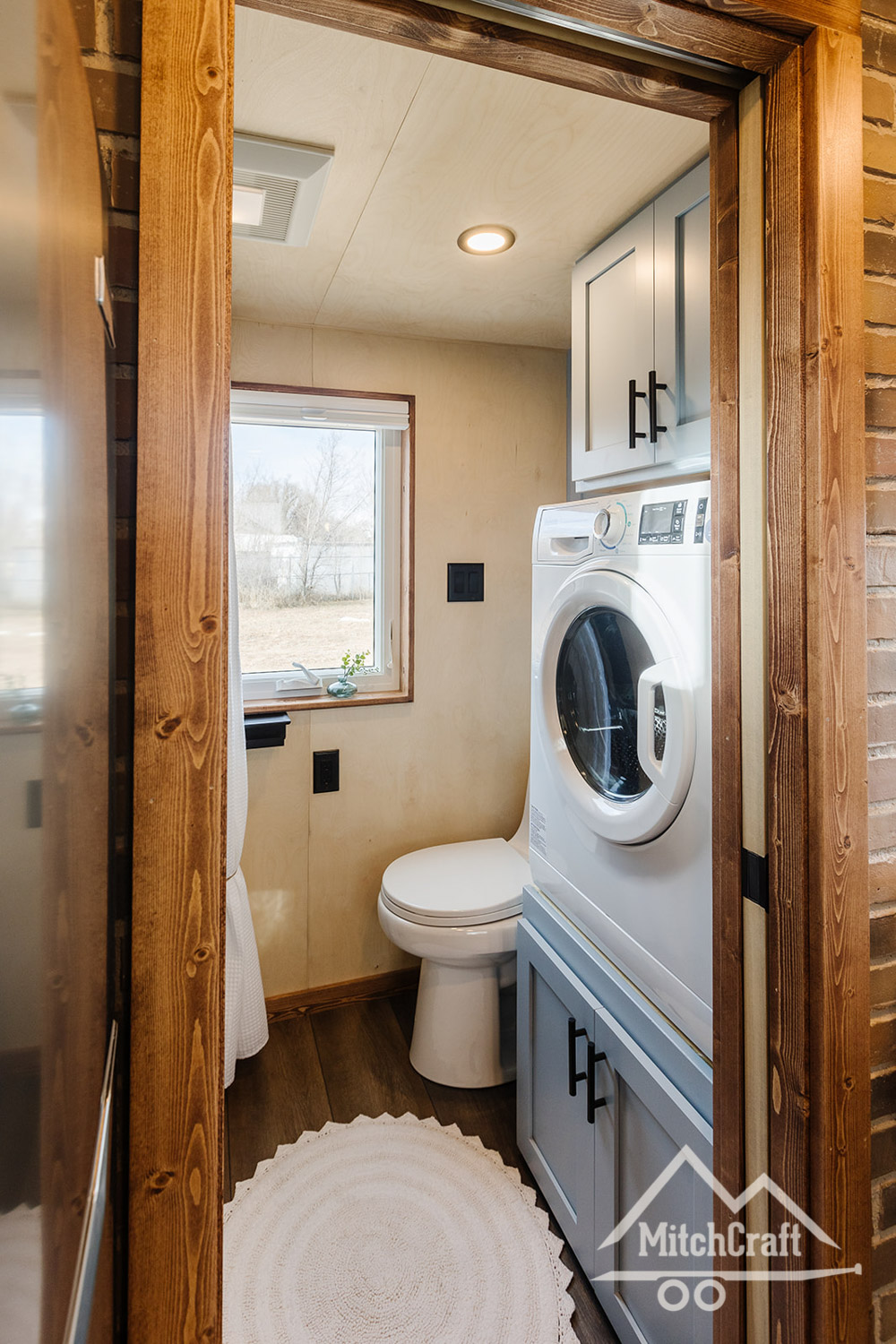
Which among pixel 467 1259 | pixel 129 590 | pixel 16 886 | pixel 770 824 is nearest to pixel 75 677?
pixel 16 886

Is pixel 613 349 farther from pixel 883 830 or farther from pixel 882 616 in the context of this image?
pixel 883 830

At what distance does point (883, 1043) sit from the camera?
1.00 meters

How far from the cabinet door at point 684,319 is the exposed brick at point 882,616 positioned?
0.49 m

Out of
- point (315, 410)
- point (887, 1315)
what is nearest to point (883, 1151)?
point (887, 1315)

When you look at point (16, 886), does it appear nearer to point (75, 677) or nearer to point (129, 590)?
point (75, 677)

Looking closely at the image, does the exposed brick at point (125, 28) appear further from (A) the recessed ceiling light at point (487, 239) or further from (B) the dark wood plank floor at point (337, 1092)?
(B) the dark wood plank floor at point (337, 1092)

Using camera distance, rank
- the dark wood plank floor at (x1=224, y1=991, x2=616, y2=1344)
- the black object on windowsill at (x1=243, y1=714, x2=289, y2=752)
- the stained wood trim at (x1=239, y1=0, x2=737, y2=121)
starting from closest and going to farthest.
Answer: the stained wood trim at (x1=239, y1=0, x2=737, y2=121) < the dark wood plank floor at (x1=224, y1=991, x2=616, y2=1344) < the black object on windowsill at (x1=243, y1=714, x2=289, y2=752)

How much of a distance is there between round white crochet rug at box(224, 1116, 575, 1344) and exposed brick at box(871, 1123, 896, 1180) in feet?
2.45

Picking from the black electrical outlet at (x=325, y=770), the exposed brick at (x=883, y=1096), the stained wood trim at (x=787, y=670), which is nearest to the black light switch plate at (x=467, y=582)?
the black electrical outlet at (x=325, y=770)

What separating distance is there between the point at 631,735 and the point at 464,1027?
1.08 m

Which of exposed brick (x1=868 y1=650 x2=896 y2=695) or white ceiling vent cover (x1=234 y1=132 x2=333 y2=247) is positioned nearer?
exposed brick (x1=868 y1=650 x2=896 y2=695)

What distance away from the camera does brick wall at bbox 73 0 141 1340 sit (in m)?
0.66

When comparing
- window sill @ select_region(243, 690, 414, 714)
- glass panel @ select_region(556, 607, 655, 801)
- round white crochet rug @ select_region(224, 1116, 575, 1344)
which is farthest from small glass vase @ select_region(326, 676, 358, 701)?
round white crochet rug @ select_region(224, 1116, 575, 1344)

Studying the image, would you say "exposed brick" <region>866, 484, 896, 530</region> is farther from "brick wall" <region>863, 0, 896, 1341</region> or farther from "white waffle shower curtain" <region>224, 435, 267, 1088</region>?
"white waffle shower curtain" <region>224, 435, 267, 1088</region>
